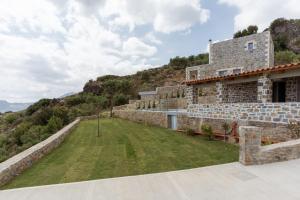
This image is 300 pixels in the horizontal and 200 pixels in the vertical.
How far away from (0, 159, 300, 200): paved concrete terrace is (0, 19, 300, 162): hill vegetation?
1199 cm

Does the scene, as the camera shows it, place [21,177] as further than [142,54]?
No

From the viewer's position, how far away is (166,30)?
2462cm

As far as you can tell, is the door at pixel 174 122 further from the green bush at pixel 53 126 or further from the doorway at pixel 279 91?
the green bush at pixel 53 126

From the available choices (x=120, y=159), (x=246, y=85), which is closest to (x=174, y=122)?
→ (x=246, y=85)

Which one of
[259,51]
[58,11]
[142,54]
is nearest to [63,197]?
[58,11]

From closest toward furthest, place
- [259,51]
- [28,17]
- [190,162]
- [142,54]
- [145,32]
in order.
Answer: [190,162] → [28,17] → [259,51] → [145,32] → [142,54]

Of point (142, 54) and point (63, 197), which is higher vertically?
point (142, 54)

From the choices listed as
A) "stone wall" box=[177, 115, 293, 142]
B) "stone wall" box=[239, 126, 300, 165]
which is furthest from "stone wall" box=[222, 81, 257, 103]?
"stone wall" box=[239, 126, 300, 165]

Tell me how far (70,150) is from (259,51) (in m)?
15.3

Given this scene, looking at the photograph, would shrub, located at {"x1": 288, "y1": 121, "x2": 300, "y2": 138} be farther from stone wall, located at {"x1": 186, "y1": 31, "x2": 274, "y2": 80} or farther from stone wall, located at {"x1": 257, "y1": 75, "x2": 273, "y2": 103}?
stone wall, located at {"x1": 186, "y1": 31, "x2": 274, "y2": 80}

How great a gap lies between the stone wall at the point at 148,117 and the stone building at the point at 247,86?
124 inches

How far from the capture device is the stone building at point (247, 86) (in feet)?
28.5

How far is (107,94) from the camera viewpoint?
38.1 metres

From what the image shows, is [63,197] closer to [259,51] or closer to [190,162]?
[190,162]
